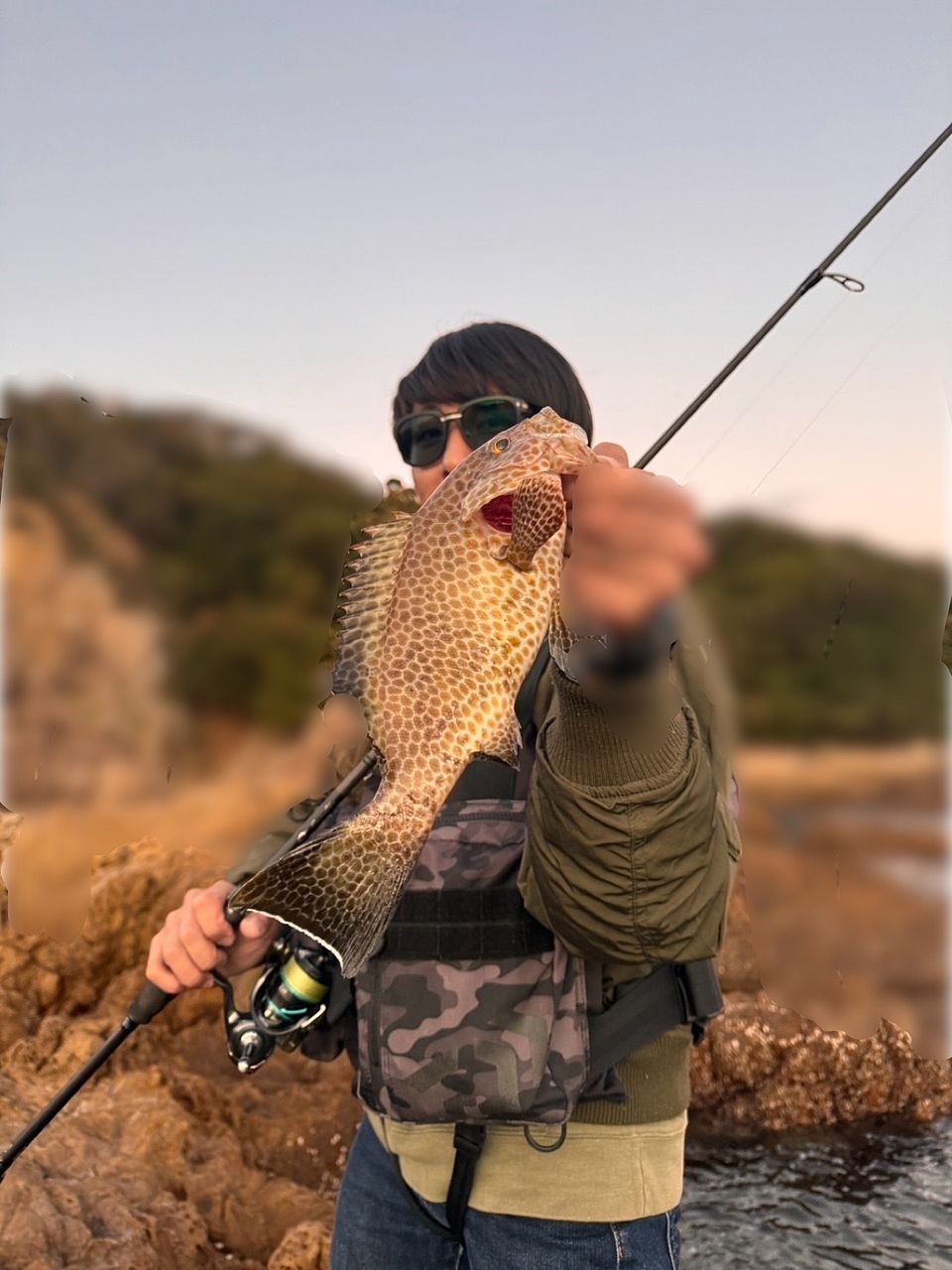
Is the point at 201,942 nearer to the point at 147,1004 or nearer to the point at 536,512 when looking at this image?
the point at 147,1004

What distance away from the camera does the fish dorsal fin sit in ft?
6.97

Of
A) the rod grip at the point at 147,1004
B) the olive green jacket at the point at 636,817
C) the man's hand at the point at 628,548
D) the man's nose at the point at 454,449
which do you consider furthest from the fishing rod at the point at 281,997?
the man's hand at the point at 628,548

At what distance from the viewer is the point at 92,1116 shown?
5.34 meters

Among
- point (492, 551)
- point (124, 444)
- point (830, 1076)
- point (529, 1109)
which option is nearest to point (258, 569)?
point (124, 444)

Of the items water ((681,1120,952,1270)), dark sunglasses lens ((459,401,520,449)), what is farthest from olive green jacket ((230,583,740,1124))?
water ((681,1120,952,1270))

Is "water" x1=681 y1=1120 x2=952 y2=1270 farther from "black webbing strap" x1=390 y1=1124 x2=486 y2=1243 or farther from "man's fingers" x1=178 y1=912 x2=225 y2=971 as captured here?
"man's fingers" x1=178 y1=912 x2=225 y2=971

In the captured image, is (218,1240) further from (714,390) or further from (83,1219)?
(714,390)

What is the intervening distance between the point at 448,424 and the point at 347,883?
1.58 m

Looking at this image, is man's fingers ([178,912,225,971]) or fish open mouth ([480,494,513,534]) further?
man's fingers ([178,912,225,971])

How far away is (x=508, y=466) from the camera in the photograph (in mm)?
1970

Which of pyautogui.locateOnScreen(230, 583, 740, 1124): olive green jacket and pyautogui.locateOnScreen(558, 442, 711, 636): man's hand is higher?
pyautogui.locateOnScreen(558, 442, 711, 636): man's hand

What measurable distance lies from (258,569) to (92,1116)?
3.88 metres

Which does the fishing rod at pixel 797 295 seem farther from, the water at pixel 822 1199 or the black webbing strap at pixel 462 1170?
the water at pixel 822 1199

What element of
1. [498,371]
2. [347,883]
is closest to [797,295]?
[498,371]
